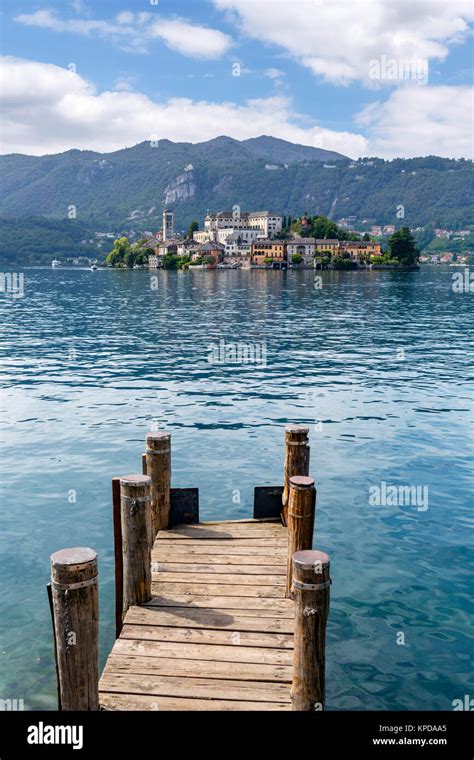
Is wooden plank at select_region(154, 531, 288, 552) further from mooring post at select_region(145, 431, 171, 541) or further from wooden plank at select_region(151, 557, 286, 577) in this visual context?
wooden plank at select_region(151, 557, 286, 577)

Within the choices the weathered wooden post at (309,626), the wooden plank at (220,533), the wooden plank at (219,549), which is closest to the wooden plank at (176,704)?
the weathered wooden post at (309,626)

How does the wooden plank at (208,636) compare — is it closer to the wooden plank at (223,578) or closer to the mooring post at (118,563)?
the mooring post at (118,563)

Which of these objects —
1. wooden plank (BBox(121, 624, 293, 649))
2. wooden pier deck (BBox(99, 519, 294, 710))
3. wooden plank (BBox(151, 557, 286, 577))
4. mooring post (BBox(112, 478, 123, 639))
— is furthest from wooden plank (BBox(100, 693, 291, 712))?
wooden plank (BBox(151, 557, 286, 577))

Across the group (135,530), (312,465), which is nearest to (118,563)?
(135,530)

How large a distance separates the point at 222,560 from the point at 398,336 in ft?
159

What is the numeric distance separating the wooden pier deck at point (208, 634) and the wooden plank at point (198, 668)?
14 mm

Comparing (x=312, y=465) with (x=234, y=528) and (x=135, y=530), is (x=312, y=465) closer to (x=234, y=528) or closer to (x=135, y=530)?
(x=234, y=528)

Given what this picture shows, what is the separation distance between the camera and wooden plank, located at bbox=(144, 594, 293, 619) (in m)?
11.1

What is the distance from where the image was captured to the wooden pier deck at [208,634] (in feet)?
29.7

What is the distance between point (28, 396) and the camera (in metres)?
32.8
